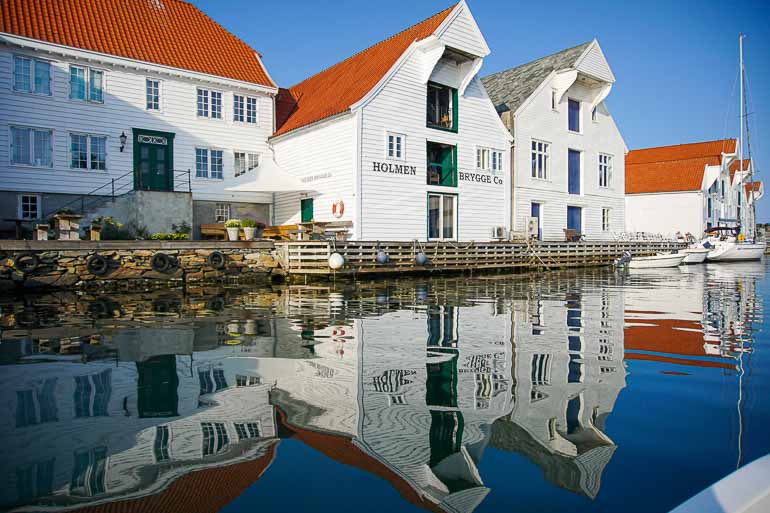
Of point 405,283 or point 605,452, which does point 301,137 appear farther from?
point 605,452

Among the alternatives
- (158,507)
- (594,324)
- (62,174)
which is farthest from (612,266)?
(158,507)

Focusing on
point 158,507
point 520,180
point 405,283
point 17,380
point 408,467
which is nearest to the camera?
point 158,507

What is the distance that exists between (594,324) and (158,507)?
7.83m

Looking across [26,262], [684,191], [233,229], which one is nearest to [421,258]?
[233,229]

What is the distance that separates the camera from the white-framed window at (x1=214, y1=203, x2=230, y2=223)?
25.5m

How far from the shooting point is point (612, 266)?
31047 mm

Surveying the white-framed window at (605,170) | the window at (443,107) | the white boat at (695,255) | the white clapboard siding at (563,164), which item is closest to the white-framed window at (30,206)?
the window at (443,107)

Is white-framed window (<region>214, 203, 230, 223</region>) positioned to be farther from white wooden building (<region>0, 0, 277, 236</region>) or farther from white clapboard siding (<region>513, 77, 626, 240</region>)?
white clapboard siding (<region>513, 77, 626, 240</region>)

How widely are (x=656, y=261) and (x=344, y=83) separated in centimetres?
1829

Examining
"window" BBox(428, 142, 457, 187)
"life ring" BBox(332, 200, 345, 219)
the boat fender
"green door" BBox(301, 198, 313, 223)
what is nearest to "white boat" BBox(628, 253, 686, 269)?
"window" BBox(428, 142, 457, 187)

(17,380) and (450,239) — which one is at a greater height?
(450,239)

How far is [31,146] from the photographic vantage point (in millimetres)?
21219

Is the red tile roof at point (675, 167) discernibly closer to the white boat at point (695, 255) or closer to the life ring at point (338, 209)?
the white boat at point (695, 255)

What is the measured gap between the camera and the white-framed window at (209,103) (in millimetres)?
25078
